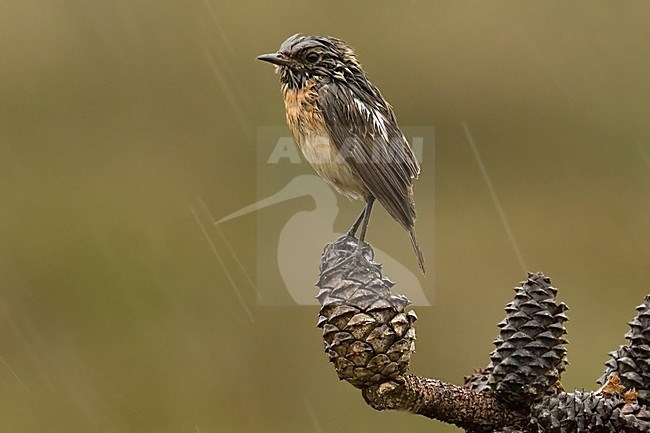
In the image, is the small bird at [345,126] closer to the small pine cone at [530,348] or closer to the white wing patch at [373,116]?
the white wing patch at [373,116]

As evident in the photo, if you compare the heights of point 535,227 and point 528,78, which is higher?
point 528,78

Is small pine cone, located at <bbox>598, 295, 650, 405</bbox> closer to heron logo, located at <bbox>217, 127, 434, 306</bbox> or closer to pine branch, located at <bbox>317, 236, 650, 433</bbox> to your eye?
pine branch, located at <bbox>317, 236, 650, 433</bbox>

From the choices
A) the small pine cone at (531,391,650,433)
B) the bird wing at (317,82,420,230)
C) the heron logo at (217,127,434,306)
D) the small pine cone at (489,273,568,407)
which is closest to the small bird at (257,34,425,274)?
the bird wing at (317,82,420,230)

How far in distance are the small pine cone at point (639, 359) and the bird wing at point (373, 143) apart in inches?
27.8

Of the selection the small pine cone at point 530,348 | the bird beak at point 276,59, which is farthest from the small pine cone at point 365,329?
the bird beak at point 276,59

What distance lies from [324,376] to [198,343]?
2.10 ft

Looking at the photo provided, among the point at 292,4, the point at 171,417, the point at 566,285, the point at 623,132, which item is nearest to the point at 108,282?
the point at 171,417

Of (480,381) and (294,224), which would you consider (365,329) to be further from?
(294,224)

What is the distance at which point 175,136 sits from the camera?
568 centimetres

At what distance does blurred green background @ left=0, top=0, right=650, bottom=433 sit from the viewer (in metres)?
4.95

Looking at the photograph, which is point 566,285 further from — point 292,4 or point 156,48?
point 156,48

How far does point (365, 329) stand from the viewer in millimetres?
1285

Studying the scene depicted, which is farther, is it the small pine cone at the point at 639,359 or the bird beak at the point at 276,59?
the bird beak at the point at 276,59

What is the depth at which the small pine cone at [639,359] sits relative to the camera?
4.34 ft
